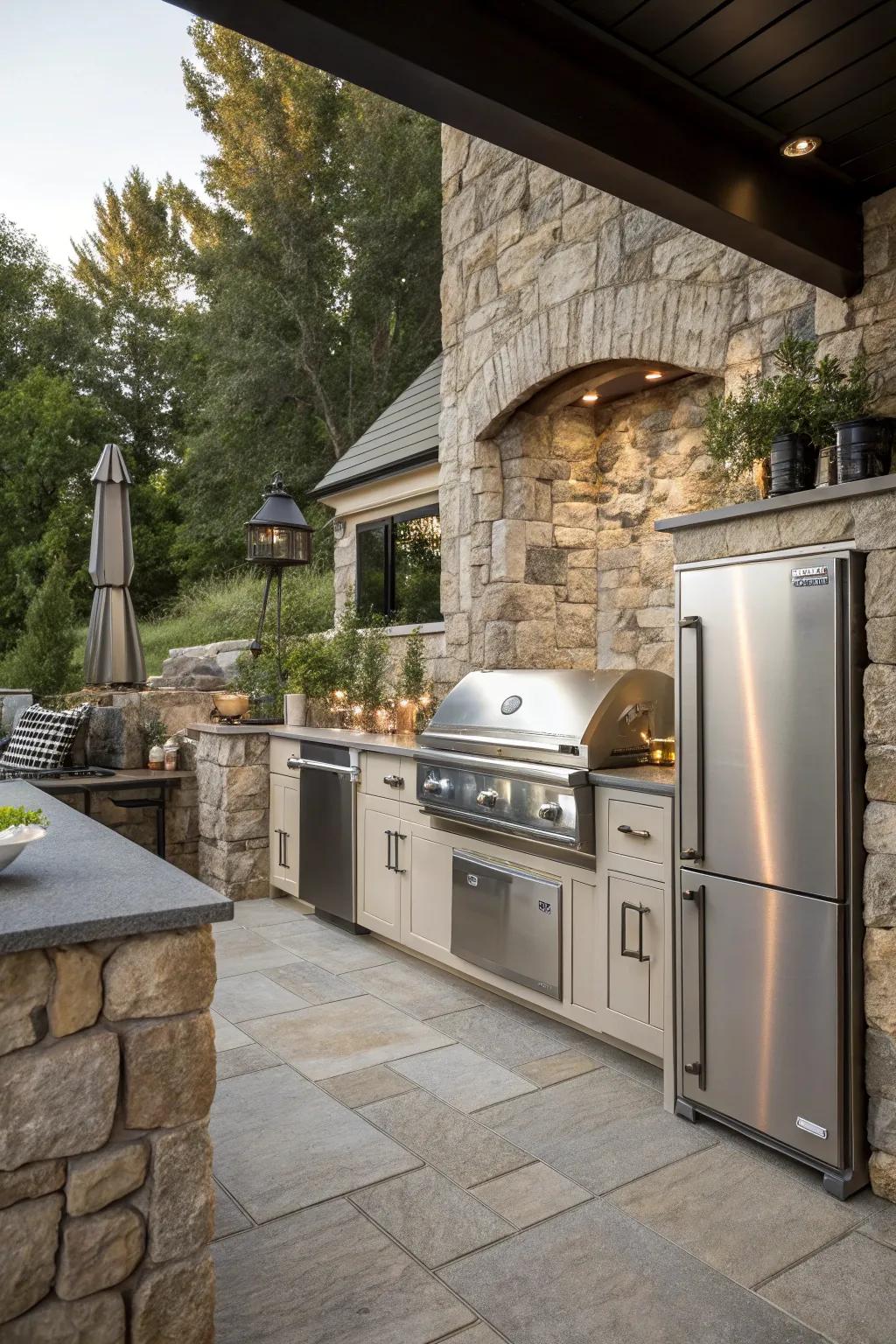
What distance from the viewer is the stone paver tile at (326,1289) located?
6.16 ft

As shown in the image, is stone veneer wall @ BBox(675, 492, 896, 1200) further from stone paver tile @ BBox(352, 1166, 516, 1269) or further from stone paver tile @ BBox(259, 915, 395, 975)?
stone paver tile @ BBox(259, 915, 395, 975)

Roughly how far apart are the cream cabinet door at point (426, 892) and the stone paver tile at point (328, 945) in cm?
25

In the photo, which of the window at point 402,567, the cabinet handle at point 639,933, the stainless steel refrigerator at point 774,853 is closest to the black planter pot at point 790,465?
the stainless steel refrigerator at point 774,853

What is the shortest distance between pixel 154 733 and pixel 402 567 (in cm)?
240

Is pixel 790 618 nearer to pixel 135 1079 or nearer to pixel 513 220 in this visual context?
pixel 135 1079

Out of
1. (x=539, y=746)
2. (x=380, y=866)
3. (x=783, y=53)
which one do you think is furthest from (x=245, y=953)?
(x=783, y=53)

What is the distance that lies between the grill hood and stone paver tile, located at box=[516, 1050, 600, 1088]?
106 cm

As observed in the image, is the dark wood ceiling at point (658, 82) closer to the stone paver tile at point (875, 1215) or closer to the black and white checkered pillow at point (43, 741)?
the stone paver tile at point (875, 1215)

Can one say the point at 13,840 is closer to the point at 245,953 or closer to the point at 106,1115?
the point at 106,1115

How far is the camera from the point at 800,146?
2.68 m

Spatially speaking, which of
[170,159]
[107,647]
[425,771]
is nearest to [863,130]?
[425,771]

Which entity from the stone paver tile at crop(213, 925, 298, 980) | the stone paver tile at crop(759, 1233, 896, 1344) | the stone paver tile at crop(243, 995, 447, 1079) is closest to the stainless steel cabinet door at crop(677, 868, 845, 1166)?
the stone paver tile at crop(759, 1233, 896, 1344)

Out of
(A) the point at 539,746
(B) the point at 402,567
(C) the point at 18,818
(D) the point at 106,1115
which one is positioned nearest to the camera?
(D) the point at 106,1115

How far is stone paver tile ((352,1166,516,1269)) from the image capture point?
2.18 metres
